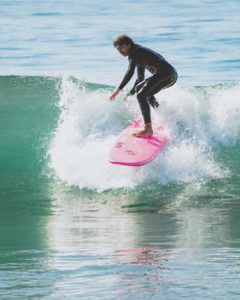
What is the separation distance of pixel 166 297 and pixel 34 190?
579 cm

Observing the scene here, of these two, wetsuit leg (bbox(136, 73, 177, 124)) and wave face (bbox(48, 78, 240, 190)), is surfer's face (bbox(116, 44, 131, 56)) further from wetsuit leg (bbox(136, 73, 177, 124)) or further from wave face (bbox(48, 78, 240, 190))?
wave face (bbox(48, 78, 240, 190))

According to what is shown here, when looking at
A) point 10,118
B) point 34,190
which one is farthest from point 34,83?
point 34,190

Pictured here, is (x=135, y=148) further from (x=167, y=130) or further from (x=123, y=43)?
(x=123, y=43)

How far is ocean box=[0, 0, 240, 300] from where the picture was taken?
10133mm

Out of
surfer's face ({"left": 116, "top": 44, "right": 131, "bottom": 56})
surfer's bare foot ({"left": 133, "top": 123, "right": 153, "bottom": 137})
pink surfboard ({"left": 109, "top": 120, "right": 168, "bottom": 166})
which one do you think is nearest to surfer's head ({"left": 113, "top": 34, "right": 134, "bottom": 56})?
surfer's face ({"left": 116, "top": 44, "right": 131, "bottom": 56})

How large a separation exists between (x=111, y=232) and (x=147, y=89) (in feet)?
9.06

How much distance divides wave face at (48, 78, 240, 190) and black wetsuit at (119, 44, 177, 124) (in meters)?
0.79

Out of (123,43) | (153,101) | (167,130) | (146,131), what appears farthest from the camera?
(167,130)

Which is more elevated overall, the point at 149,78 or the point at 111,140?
the point at 149,78

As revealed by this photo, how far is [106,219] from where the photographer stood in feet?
43.3

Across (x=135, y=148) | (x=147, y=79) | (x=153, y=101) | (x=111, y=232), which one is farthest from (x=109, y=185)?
(x=111, y=232)

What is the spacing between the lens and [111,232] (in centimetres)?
1243

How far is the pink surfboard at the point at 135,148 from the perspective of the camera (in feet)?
46.8

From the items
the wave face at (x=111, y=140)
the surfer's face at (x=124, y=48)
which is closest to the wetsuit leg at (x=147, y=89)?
the surfer's face at (x=124, y=48)
